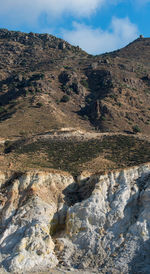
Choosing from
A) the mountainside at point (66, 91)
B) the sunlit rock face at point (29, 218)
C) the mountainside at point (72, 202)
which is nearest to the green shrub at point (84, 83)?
the mountainside at point (66, 91)

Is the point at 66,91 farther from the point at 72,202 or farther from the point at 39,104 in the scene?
the point at 72,202

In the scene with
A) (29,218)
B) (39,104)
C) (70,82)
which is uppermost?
(70,82)

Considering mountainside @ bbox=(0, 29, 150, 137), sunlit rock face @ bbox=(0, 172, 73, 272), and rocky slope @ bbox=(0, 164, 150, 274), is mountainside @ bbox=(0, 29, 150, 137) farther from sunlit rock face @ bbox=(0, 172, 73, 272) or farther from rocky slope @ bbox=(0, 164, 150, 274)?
rocky slope @ bbox=(0, 164, 150, 274)

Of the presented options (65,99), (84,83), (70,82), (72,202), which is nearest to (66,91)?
(70,82)

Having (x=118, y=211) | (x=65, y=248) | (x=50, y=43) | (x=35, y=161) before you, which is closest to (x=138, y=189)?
(x=118, y=211)

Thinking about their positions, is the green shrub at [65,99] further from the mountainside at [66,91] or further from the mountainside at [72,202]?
the mountainside at [72,202]

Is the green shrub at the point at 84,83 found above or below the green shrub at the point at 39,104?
above

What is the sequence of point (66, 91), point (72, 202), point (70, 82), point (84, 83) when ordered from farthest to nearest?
point (84, 83)
point (70, 82)
point (66, 91)
point (72, 202)
